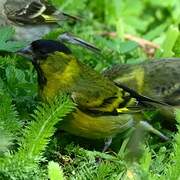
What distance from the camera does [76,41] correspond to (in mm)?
6398

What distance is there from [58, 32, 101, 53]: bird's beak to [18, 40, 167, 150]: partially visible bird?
1.42 metres

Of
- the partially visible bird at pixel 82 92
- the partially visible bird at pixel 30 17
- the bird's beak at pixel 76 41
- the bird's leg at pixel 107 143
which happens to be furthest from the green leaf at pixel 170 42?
the bird's leg at pixel 107 143

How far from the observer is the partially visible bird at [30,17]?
6.45 metres

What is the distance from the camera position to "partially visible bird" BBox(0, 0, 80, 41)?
21.1 ft

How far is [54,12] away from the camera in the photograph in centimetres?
657

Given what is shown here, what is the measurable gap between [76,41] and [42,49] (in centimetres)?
183

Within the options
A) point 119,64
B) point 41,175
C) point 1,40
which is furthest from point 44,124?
point 119,64

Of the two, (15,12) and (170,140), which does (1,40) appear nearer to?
(170,140)

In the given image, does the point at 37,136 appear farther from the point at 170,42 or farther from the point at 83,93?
the point at 170,42

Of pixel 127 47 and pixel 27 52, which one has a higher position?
pixel 27 52

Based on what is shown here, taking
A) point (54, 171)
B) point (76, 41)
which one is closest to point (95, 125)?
point (54, 171)

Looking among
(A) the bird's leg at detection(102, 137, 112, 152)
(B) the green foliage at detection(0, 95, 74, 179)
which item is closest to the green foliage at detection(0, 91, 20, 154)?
(B) the green foliage at detection(0, 95, 74, 179)

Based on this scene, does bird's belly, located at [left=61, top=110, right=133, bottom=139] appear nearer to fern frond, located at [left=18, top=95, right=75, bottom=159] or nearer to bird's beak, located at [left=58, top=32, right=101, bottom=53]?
fern frond, located at [left=18, top=95, right=75, bottom=159]

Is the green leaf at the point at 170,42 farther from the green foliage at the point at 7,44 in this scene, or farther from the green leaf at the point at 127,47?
the green foliage at the point at 7,44
